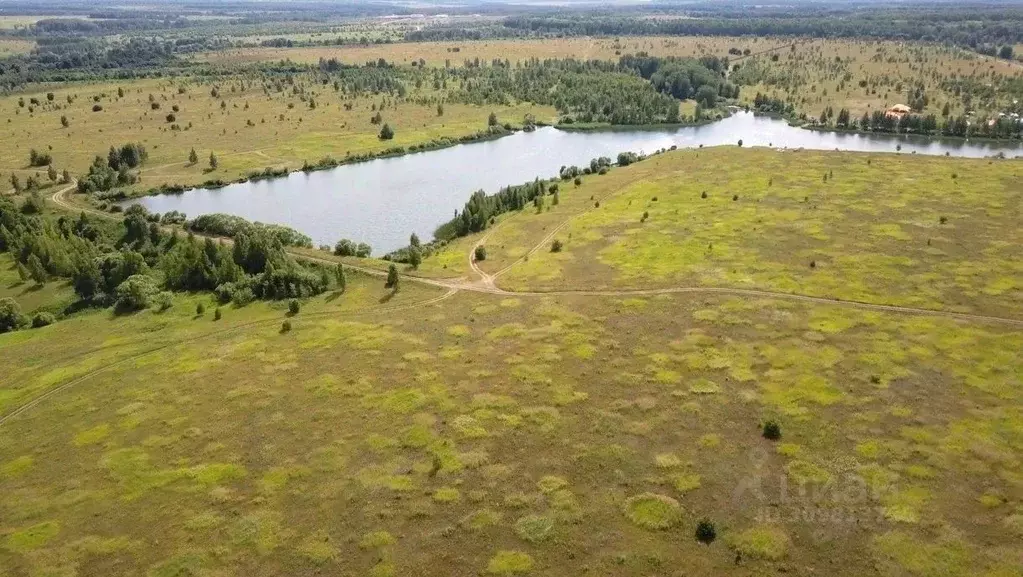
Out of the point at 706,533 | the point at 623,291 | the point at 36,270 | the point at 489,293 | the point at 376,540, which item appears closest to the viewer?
the point at 706,533

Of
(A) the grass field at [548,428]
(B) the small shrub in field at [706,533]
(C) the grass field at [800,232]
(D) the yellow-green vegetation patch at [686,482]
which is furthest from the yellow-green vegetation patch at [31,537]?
(C) the grass field at [800,232]

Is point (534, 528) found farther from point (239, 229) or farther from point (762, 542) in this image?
point (239, 229)

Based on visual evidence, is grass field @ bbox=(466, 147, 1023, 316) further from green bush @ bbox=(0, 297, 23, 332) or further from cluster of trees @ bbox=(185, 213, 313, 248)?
green bush @ bbox=(0, 297, 23, 332)

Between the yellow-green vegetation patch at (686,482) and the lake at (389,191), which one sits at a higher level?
the lake at (389,191)

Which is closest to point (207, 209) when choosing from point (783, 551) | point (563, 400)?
point (563, 400)

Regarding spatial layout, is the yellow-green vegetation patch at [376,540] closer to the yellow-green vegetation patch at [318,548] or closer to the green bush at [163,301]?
the yellow-green vegetation patch at [318,548]

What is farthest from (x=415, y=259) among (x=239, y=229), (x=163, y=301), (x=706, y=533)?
(x=706, y=533)

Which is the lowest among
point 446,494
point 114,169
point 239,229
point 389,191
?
point 446,494

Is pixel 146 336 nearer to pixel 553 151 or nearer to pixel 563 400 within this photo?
pixel 563 400
